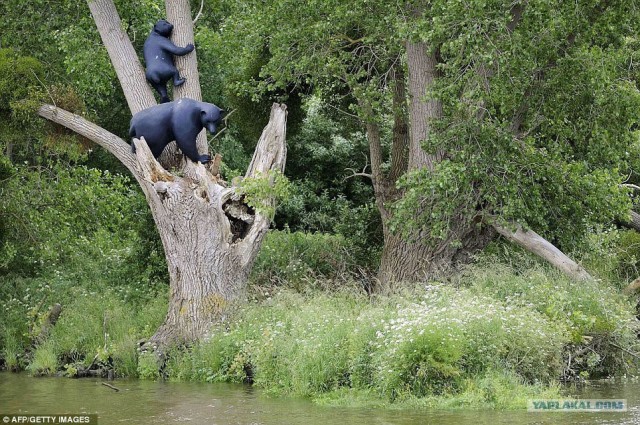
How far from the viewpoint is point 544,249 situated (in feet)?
48.7

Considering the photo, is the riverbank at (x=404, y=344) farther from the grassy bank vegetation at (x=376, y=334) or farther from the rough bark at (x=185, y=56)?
the rough bark at (x=185, y=56)

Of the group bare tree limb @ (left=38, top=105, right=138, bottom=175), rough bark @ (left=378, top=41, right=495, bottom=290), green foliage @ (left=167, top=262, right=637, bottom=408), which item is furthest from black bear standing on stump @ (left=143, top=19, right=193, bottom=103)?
green foliage @ (left=167, top=262, right=637, bottom=408)

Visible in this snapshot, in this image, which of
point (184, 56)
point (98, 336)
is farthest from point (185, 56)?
point (98, 336)

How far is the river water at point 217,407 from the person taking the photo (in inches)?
390

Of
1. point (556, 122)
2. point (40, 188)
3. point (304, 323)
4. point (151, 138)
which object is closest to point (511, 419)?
point (304, 323)

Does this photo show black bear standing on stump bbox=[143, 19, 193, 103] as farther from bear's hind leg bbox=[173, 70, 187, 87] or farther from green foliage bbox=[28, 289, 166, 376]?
green foliage bbox=[28, 289, 166, 376]

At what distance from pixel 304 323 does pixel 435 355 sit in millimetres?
2389

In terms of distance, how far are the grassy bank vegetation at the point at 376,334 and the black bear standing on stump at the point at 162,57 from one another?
356 centimetres

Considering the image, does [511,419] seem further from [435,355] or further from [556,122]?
[556,122]

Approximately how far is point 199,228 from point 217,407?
4195mm

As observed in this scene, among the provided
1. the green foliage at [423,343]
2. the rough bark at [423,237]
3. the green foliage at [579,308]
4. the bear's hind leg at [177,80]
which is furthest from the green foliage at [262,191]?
the green foliage at [579,308]

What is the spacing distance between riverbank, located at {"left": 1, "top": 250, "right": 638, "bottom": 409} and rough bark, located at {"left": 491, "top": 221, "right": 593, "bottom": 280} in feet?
0.61

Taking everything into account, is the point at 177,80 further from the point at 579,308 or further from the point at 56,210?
the point at 579,308

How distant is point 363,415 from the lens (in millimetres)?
10312
